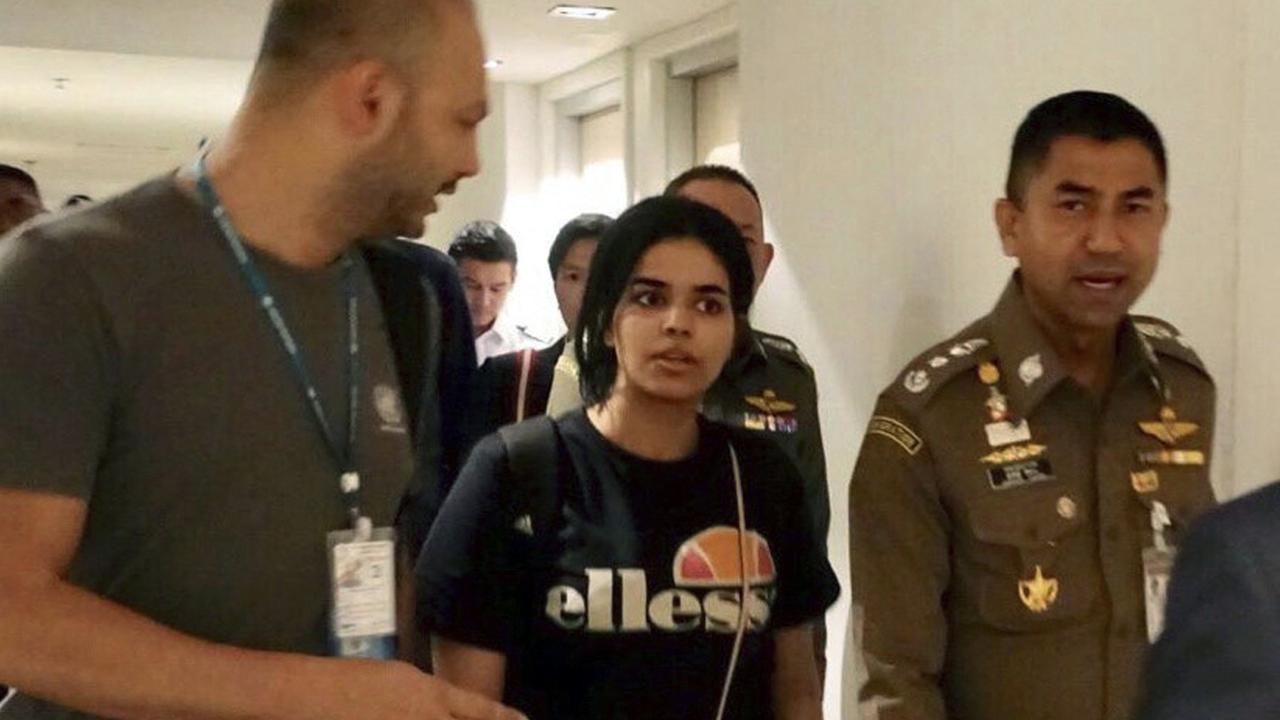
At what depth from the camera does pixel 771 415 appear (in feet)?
7.75

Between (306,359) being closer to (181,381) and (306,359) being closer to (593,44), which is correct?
(181,381)

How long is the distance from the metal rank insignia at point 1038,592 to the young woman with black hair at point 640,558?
0.25m

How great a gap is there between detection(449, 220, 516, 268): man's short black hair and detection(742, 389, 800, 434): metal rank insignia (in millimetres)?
1788

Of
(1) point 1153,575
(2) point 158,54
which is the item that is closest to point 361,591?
(1) point 1153,575

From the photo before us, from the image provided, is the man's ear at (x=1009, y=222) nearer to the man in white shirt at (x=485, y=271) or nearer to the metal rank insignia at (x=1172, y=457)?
the metal rank insignia at (x=1172, y=457)

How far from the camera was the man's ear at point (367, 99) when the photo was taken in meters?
1.21

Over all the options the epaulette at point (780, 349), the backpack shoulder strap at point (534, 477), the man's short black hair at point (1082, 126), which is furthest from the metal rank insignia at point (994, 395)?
the epaulette at point (780, 349)

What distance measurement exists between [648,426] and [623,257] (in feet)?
0.78

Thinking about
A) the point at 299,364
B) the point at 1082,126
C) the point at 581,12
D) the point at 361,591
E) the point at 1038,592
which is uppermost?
the point at 581,12

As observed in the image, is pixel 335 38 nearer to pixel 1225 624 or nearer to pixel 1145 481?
pixel 1225 624

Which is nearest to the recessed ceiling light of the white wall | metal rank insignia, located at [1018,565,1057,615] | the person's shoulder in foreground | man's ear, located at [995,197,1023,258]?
the white wall

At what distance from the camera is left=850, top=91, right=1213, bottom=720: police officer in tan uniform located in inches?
63.6

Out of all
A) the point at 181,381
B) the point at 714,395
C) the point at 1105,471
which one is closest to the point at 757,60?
the point at 714,395

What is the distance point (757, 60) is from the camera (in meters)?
3.41
